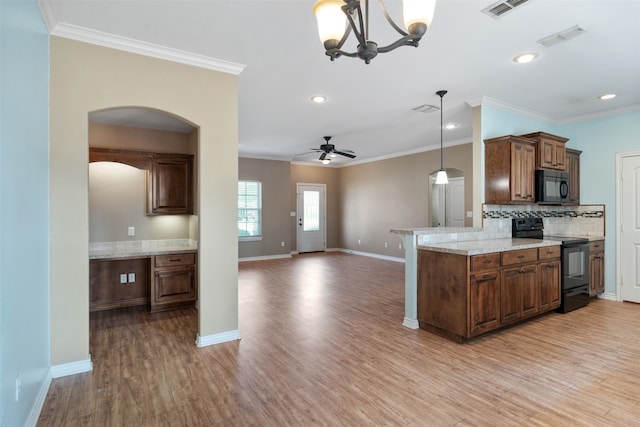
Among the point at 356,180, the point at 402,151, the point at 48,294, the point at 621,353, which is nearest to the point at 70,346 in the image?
the point at 48,294

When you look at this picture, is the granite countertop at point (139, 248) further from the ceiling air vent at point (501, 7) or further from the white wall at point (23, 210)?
the ceiling air vent at point (501, 7)

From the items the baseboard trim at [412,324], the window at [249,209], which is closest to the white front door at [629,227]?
the baseboard trim at [412,324]

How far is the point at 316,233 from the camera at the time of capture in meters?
10.4

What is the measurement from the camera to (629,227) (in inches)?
189

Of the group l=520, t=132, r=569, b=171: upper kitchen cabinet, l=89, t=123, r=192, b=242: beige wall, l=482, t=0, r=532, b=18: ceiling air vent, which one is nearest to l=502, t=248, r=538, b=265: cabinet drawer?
l=520, t=132, r=569, b=171: upper kitchen cabinet

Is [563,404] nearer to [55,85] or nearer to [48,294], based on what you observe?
[48,294]

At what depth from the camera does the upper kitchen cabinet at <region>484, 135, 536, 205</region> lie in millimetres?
4215

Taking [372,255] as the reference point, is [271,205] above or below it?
above

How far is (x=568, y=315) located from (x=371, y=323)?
2562mm

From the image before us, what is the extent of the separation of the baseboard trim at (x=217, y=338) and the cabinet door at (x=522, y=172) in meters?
3.72

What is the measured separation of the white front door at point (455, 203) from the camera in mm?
7438

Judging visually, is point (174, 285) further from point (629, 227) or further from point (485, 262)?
point (629, 227)

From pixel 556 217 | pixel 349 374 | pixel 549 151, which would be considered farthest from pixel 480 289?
pixel 556 217

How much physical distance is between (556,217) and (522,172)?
1791 mm
